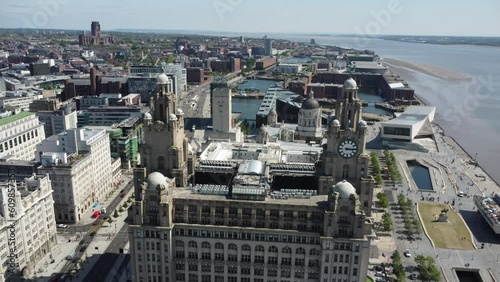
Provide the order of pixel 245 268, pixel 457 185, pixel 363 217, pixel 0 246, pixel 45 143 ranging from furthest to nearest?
pixel 457 185
pixel 45 143
pixel 0 246
pixel 245 268
pixel 363 217

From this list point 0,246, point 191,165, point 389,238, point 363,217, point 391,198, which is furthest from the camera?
point 391,198

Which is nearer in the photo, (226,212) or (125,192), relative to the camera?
(226,212)

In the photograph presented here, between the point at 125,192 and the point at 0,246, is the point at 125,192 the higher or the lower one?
the lower one

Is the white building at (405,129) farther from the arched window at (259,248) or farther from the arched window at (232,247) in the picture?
the arched window at (232,247)

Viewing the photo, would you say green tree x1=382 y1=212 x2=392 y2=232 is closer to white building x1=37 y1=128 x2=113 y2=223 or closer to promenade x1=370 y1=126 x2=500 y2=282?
promenade x1=370 y1=126 x2=500 y2=282

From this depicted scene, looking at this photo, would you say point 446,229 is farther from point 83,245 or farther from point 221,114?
point 221,114

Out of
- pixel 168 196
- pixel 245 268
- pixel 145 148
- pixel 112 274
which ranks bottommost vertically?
pixel 112 274

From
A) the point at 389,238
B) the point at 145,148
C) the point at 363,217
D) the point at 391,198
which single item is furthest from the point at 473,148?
the point at 145,148

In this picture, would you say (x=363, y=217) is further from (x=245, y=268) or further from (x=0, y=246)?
(x=0, y=246)
